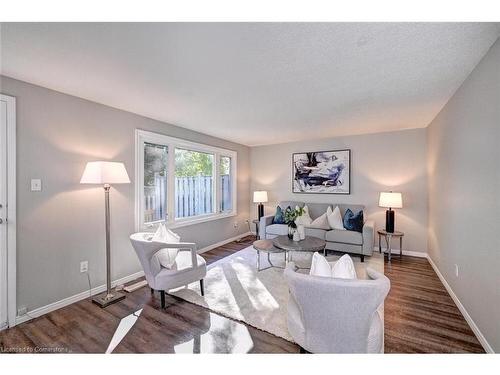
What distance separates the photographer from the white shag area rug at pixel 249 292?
2121 millimetres

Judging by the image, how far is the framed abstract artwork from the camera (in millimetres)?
4602

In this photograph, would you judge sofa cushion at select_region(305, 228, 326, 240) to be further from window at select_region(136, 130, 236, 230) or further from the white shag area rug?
window at select_region(136, 130, 236, 230)

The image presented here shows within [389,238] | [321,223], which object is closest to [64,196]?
[321,223]

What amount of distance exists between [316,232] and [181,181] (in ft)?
8.72

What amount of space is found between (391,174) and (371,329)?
3620 millimetres

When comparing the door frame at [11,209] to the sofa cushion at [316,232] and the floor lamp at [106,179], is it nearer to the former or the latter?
the floor lamp at [106,179]

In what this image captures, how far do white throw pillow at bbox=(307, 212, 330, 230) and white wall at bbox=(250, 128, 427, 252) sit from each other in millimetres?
646

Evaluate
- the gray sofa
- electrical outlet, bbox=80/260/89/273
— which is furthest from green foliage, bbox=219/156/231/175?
electrical outlet, bbox=80/260/89/273

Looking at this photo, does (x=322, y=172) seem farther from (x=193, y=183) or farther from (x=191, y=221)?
(x=191, y=221)

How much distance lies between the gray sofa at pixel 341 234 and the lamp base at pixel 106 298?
2.77 metres

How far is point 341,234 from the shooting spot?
152 inches

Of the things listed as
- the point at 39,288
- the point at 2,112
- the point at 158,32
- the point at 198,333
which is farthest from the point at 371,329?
the point at 2,112
